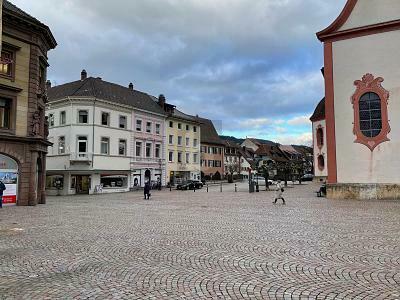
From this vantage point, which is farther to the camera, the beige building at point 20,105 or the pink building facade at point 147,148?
the pink building facade at point 147,148

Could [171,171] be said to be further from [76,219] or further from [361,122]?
[76,219]

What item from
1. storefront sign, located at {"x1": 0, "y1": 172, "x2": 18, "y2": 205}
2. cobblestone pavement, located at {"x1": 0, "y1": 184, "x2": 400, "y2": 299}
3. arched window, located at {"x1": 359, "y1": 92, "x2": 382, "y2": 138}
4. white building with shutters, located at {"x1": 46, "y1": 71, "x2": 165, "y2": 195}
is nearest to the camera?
cobblestone pavement, located at {"x1": 0, "y1": 184, "x2": 400, "y2": 299}

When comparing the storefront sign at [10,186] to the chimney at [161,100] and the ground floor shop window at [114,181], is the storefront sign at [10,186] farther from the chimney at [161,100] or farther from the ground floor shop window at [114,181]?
the chimney at [161,100]

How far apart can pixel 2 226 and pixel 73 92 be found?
35.8 metres

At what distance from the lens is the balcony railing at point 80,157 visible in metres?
44.8

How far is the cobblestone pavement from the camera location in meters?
6.45

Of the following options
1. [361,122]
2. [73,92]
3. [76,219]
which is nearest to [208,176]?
[73,92]

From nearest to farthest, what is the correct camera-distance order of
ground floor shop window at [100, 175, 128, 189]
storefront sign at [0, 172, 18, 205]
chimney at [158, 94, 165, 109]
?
1. storefront sign at [0, 172, 18, 205]
2. ground floor shop window at [100, 175, 128, 189]
3. chimney at [158, 94, 165, 109]

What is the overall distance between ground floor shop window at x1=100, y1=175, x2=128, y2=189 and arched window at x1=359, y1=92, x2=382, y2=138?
30166 mm

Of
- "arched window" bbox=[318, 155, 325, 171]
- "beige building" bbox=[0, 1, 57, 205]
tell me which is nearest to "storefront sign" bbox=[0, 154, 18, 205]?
"beige building" bbox=[0, 1, 57, 205]

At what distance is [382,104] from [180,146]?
3837 cm

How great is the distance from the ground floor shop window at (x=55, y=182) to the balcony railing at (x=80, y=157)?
2.51m

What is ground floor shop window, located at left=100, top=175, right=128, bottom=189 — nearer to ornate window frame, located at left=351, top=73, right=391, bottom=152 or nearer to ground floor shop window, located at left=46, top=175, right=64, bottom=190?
ground floor shop window, located at left=46, top=175, right=64, bottom=190

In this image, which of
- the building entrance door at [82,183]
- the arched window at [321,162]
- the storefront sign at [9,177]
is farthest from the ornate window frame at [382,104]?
the arched window at [321,162]
